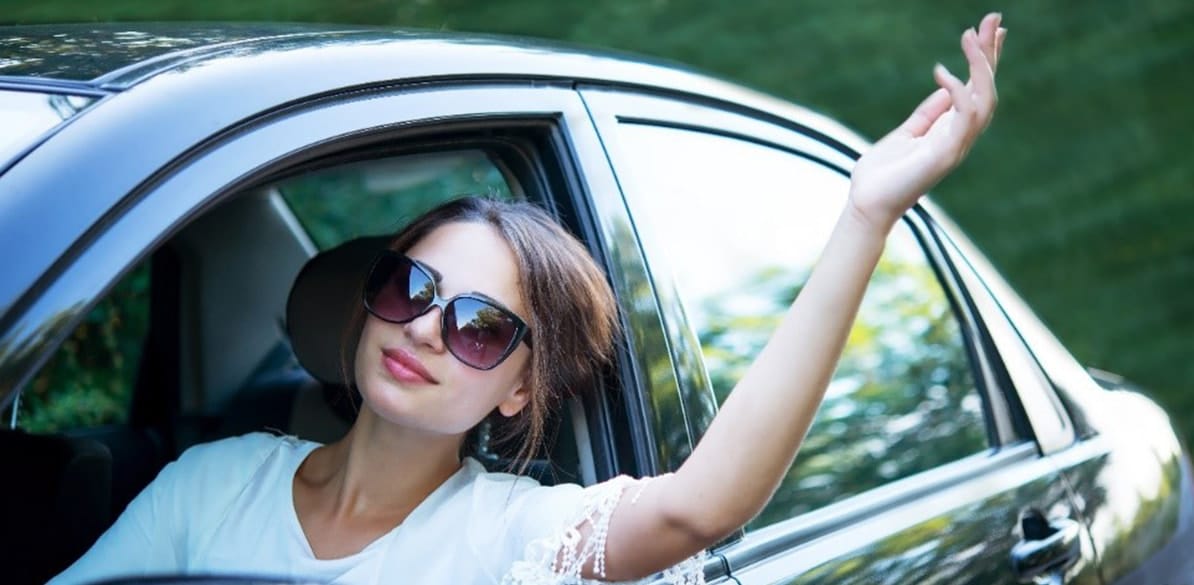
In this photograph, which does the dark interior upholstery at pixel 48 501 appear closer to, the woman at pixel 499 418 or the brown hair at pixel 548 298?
the woman at pixel 499 418

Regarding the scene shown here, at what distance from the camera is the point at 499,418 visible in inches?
85.1

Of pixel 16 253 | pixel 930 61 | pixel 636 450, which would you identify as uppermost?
pixel 930 61

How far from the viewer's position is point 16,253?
1.37m

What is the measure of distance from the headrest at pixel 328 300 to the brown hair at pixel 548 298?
1.02 feet

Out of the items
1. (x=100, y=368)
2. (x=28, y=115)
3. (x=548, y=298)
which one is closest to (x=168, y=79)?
(x=28, y=115)

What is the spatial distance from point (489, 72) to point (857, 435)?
1.07 m

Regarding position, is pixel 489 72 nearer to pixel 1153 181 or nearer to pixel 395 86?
pixel 395 86

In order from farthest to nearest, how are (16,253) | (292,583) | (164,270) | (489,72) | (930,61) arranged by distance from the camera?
(930,61) → (164,270) → (489,72) → (292,583) → (16,253)

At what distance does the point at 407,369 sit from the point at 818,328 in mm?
476

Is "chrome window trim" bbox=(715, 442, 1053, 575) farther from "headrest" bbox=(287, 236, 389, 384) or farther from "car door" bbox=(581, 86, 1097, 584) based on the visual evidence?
"headrest" bbox=(287, 236, 389, 384)

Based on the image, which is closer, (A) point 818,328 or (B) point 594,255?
(A) point 818,328

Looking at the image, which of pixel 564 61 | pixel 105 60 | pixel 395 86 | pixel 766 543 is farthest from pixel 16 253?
pixel 766 543

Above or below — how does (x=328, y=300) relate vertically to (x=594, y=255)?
above

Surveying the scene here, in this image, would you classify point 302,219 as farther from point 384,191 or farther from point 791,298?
point 791,298
